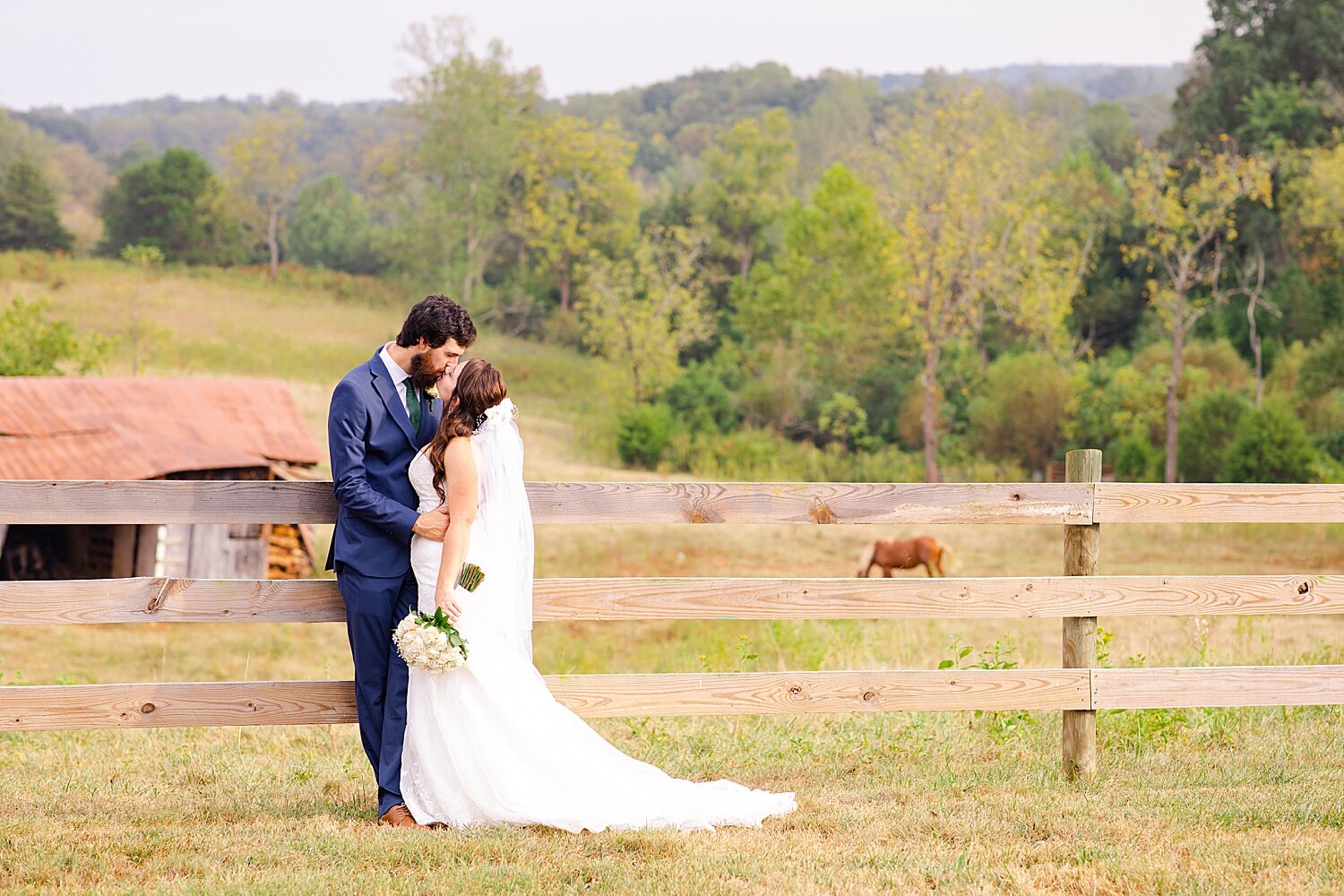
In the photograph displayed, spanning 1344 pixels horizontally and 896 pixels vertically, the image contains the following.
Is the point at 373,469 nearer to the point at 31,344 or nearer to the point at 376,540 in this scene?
the point at 376,540

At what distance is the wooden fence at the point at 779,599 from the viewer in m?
4.71

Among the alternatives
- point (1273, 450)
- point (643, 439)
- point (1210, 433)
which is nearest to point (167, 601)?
point (1273, 450)

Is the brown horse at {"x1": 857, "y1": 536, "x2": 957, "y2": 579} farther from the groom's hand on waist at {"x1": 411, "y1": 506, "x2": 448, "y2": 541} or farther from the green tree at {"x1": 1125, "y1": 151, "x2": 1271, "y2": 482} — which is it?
the groom's hand on waist at {"x1": 411, "y1": 506, "x2": 448, "y2": 541}

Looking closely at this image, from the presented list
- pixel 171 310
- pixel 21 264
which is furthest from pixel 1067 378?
pixel 21 264

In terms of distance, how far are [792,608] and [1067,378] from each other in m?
28.4

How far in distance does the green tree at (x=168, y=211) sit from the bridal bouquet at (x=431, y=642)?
186 ft

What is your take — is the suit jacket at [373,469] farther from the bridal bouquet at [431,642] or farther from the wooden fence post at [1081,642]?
the wooden fence post at [1081,642]

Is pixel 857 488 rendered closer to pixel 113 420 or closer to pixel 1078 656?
pixel 1078 656

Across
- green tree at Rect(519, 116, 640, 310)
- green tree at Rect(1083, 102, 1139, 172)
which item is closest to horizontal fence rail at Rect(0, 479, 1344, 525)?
green tree at Rect(519, 116, 640, 310)

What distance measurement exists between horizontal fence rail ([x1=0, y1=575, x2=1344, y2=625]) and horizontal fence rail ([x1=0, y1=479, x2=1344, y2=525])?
0.26m

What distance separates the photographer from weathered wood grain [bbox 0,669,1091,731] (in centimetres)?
472

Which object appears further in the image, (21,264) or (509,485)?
(21,264)

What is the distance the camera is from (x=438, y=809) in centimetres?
452

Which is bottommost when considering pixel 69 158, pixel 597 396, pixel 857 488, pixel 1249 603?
pixel 597 396
